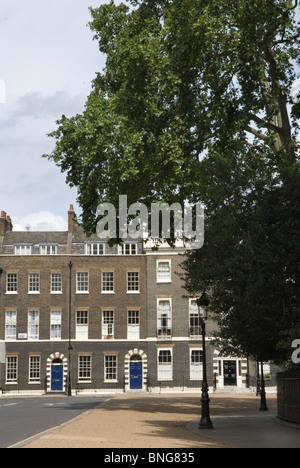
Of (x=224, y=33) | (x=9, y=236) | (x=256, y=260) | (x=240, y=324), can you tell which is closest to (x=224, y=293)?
(x=240, y=324)

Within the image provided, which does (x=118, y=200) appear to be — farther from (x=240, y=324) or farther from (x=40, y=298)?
(x=40, y=298)

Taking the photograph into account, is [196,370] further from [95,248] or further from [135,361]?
[95,248]

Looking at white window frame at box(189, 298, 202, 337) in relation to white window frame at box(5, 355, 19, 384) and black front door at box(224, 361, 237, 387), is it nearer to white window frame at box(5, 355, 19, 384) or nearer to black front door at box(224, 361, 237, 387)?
black front door at box(224, 361, 237, 387)

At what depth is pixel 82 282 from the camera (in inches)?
2496

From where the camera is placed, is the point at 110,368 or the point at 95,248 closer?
the point at 110,368

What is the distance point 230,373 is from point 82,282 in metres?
15.3

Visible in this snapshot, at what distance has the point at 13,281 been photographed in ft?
209

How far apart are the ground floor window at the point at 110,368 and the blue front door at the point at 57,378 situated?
152 inches

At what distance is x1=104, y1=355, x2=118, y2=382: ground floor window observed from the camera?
61938 mm

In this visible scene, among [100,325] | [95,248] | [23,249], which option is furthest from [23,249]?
[100,325]

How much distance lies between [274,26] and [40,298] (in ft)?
140

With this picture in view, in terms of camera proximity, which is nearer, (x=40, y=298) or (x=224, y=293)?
(x=224, y=293)

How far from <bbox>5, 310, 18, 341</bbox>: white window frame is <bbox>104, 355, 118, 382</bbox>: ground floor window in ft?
27.9
